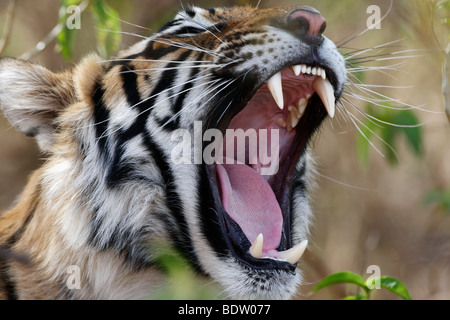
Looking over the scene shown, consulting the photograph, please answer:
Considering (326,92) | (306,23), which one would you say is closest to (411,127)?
(326,92)

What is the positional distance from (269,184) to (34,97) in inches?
31.3

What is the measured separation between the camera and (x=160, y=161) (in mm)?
1844

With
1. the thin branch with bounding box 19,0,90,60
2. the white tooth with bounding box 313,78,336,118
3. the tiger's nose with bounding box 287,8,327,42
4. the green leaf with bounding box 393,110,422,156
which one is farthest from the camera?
the thin branch with bounding box 19,0,90,60

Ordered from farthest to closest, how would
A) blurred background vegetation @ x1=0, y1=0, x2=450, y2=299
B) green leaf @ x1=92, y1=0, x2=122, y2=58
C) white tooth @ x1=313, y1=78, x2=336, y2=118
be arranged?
blurred background vegetation @ x1=0, y1=0, x2=450, y2=299 < green leaf @ x1=92, y1=0, x2=122, y2=58 < white tooth @ x1=313, y1=78, x2=336, y2=118

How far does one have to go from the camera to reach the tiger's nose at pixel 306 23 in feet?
5.74

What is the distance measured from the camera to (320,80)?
1.89 m

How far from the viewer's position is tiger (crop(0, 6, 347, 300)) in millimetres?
1785

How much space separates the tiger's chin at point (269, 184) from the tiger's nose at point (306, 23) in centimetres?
8

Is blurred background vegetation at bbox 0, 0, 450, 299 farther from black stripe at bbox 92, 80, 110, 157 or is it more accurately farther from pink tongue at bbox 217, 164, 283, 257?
black stripe at bbox 92, 80, 110, 157

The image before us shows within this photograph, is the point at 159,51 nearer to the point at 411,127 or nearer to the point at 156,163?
the point at 156,163

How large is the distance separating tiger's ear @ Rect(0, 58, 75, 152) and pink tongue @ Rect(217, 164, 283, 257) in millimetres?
539

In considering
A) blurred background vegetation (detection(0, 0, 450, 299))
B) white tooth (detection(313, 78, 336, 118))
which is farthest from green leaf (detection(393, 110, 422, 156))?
blurred background vegetation (detection(0, 0, 450, 299))

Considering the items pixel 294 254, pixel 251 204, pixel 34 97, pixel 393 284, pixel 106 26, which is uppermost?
pixel 106 26

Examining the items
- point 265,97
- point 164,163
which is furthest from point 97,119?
point 265,97
